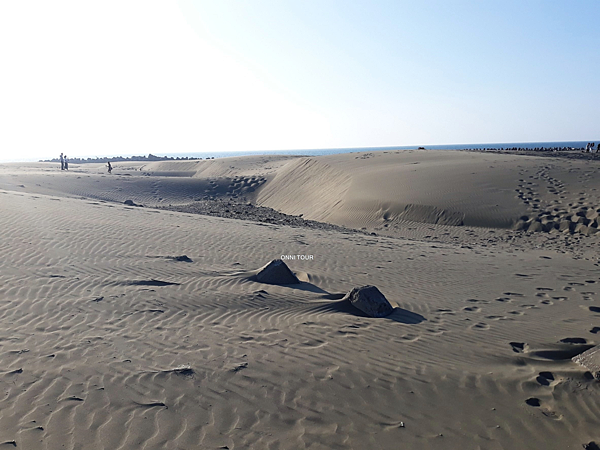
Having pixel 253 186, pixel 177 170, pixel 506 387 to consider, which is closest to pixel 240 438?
pixel 506 387

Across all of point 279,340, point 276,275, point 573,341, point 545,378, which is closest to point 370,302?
point 279,340

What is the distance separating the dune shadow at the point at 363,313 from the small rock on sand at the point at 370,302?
6 cm

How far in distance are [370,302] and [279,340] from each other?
64.5 inches

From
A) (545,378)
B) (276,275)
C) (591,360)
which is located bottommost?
(545,378)

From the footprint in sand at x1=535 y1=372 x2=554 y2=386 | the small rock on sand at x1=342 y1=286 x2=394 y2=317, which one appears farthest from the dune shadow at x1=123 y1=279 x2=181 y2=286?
the footprint in sand at x1=535 y1=372 x2=554 y2=386

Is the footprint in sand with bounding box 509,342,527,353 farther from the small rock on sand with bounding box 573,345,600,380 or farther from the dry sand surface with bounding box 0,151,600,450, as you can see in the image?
the small rock on sand with bounding box 573,345,600,380

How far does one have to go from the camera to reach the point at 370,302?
630cm

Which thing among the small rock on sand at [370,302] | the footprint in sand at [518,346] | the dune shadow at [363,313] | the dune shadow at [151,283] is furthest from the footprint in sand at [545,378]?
the dune shadow at [151,283]

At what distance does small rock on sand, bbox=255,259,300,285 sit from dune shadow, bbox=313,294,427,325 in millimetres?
1175

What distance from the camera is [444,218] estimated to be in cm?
1617

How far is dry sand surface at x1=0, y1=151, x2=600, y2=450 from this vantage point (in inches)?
145

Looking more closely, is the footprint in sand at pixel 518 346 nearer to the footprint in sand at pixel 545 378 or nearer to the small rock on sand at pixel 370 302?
the footprint in sand at pixel 545 378

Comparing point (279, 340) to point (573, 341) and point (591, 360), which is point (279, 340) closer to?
point (591, 360)

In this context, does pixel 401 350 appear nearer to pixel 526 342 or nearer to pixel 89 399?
pixel 526 342
